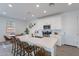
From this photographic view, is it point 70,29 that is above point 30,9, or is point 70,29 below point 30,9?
below

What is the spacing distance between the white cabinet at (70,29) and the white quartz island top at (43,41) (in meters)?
0.24

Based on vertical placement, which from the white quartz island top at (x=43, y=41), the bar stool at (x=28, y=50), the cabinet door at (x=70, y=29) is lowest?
the bar stool at (x=28, y=50)

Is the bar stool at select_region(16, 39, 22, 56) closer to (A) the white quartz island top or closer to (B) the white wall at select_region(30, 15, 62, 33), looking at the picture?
(A) the white quartz island top

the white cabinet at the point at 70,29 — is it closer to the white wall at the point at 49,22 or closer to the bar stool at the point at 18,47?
A: the white wall at the point at 49,22

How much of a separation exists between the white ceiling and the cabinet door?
19 cm

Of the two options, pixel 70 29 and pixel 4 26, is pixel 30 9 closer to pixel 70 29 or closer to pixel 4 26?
pixel 4 26

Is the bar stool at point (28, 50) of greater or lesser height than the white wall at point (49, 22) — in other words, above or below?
below

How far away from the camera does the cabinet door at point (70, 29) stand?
1.95 meters

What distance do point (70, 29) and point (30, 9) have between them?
2.96 ft

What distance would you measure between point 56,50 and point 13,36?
3.04ft

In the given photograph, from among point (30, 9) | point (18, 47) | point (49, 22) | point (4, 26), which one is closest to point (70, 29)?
point (49, 22)

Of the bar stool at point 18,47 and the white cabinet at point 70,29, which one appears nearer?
the white cabinet at point 70,29

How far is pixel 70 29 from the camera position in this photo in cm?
196

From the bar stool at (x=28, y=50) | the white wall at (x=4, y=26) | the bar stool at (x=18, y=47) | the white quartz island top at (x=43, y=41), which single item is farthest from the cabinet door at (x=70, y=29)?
the bar stool at (x=18, y=47)
